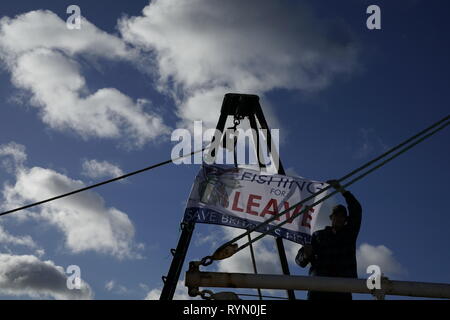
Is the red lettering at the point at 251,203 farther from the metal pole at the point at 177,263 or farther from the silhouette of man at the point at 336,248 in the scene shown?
the silhouette of man at the point at 336,248

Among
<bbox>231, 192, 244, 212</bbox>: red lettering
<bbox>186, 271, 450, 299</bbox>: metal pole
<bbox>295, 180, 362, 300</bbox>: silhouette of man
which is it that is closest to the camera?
<bbox>186, 271, 450, 299</bbox>: metal pole

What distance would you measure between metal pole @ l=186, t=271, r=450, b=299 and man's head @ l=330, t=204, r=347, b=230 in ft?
6.08

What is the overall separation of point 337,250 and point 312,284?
1705 millimetres

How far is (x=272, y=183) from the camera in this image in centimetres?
976

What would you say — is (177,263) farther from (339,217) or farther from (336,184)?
(336,184)

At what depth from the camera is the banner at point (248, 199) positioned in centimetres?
927

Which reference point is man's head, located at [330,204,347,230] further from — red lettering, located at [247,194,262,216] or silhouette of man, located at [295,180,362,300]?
red lettering, located at [247,194,262,216]

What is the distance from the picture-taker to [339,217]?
6906 millimetres

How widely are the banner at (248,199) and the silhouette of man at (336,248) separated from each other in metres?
2.14

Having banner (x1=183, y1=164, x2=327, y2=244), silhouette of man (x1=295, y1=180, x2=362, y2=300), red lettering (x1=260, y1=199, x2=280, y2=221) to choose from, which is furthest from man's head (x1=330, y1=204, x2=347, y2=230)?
red lettering (x1=260, y1=199, x2=280, y2=221)

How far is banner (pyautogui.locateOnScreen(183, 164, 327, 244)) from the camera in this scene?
9273 millimetres

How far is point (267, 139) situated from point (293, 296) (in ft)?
9.84

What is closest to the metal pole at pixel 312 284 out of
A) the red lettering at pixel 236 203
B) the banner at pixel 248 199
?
the banner at pixel 248 199
